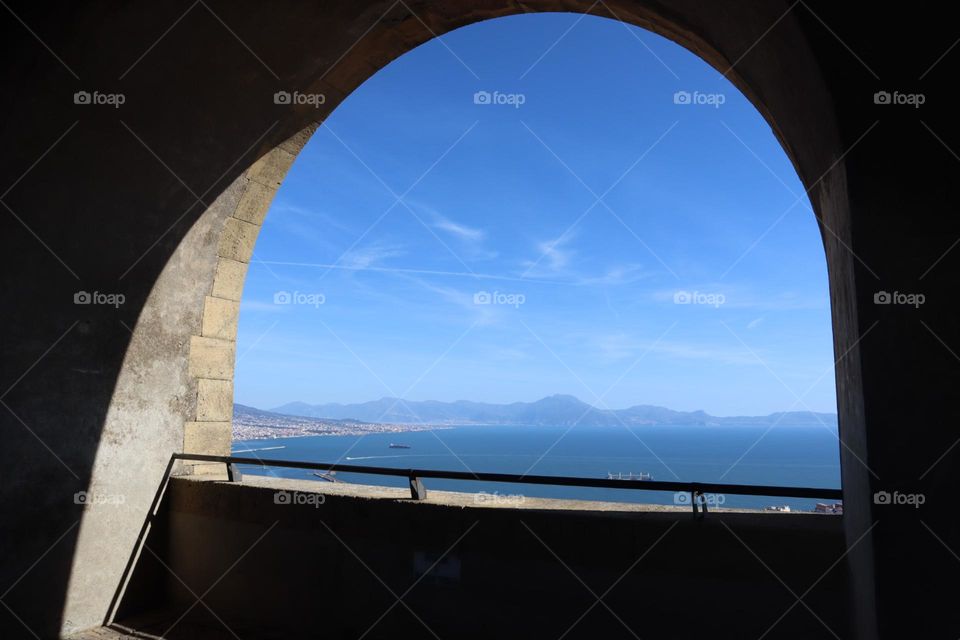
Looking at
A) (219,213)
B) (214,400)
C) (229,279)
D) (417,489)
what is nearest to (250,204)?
(219,213)

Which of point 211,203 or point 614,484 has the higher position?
point 211,203

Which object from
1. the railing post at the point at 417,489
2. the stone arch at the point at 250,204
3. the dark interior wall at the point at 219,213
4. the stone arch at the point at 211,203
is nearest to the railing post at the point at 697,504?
the dark interior wall at the point at 219,213

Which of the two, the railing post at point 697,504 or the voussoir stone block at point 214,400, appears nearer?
the railing post at point 697,504

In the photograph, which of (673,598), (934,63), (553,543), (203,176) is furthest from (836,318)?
(203,176)

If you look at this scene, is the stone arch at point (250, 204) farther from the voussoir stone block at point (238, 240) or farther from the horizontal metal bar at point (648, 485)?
the horizontal metal bar at point (648, 485)

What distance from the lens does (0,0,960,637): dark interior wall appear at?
190cm

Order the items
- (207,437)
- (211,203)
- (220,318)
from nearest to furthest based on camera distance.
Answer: (211,203) < (207,437) < (220,318)

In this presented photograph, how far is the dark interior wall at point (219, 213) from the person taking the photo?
6.24ft

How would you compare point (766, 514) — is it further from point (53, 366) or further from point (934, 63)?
point (53, 366)

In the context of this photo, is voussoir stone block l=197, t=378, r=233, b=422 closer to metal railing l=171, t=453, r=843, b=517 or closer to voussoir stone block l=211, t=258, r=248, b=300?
voussoir stone block l=211, t=258, r=248, b=300

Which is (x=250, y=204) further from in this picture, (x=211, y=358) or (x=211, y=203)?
(x=211, y=358)

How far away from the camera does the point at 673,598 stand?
115 inches

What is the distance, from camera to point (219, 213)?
4.96m

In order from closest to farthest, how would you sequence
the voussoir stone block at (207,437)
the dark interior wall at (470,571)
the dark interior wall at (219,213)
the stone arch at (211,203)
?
the dark interior wall at (219,213) → the dark interior wall at (470,571) → the stone arch at (211,203) → the voussoir stone block at (207,437)
